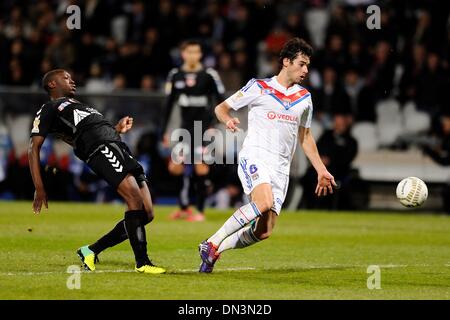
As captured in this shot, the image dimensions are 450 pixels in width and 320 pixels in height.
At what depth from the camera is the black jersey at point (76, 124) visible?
9984 mm

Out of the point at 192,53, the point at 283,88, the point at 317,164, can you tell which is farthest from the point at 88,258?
the point at 192,53

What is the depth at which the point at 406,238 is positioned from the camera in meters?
14.9

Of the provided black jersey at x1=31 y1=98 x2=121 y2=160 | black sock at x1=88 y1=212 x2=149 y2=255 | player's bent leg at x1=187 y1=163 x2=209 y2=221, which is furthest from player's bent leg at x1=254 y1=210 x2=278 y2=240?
player's bent leg at x1=187 y1=163 x2=209 y2=221

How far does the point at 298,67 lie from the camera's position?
1022cm

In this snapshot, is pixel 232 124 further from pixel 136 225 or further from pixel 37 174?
pixel 37 174

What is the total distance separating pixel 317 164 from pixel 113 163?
198cm

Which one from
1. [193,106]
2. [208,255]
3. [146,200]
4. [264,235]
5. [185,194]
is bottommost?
[185,194]

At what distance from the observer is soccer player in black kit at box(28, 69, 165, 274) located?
9797mm

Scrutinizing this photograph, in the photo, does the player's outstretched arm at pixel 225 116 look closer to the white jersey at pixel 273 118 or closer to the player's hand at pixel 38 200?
the white jersey at pixel 273 118

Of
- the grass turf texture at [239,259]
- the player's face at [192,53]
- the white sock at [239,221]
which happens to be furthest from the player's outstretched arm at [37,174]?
the player's face at [192,53]

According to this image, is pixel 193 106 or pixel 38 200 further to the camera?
pixel 193 106

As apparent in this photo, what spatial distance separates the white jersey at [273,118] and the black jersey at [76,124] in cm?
126

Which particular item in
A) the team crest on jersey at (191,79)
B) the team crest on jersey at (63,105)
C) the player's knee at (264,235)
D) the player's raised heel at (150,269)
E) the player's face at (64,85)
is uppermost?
the player's face at (64,85)

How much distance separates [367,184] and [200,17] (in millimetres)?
6029
